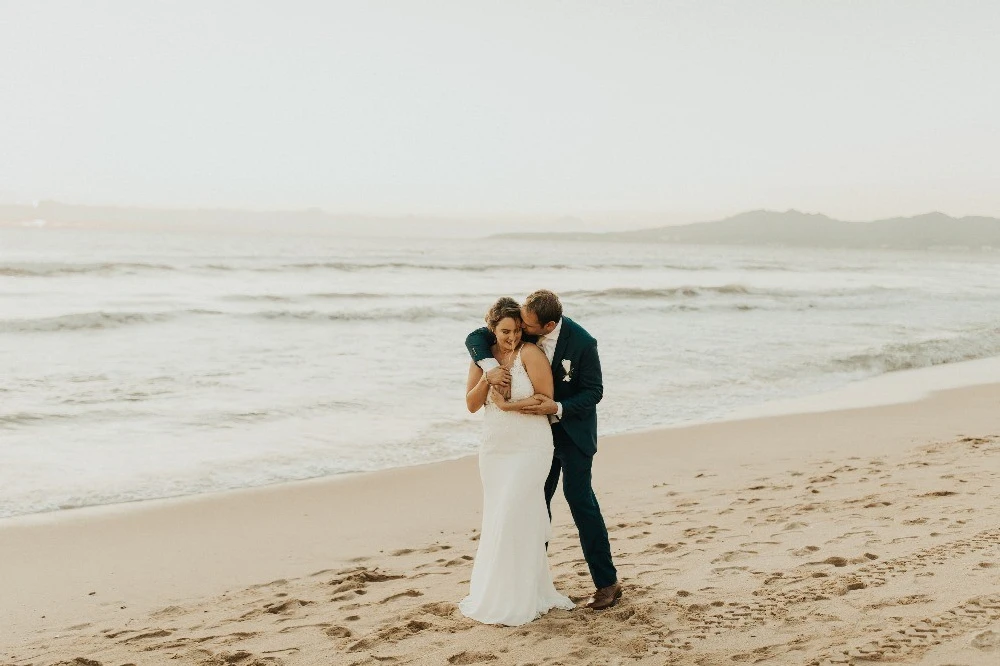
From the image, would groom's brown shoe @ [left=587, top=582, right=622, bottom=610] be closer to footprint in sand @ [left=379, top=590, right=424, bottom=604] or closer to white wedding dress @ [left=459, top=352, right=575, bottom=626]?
white wedding dress @ [left=459, top=352, right=575, bottom=626]

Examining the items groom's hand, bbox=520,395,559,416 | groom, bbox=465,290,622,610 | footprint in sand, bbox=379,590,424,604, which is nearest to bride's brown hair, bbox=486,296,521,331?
groom, bbox=465,290,622,610

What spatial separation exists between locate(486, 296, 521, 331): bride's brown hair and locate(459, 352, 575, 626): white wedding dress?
24 centimetres

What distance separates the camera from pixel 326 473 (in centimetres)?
889

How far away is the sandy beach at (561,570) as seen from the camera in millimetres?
4324

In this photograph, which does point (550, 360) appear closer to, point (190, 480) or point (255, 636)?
point (255, 636)

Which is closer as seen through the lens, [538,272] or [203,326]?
[203,326]

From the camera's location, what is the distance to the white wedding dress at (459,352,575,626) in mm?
4715

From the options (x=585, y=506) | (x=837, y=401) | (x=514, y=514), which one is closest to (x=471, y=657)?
(x=514, y=514)

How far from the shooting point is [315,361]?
55.5ft

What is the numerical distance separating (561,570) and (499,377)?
5.76 ft

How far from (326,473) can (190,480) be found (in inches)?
52.0

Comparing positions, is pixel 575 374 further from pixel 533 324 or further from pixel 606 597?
pixel 606 597

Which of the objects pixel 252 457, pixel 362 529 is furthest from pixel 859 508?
pixel 252 457

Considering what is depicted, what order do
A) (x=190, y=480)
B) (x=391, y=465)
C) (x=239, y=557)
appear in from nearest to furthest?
(x=239, y=557) → (x=190, y=480) → (x=391, y=465)
